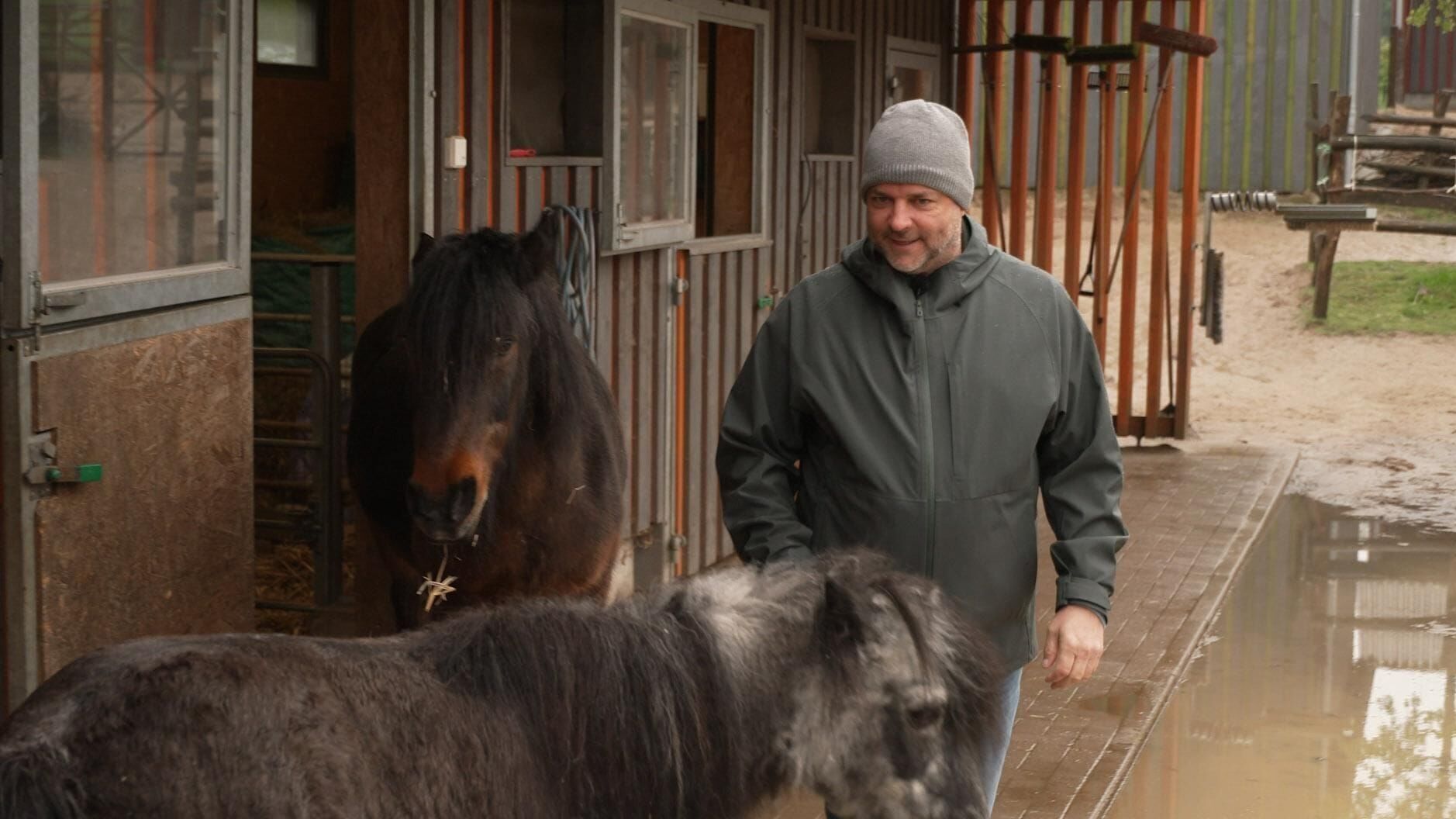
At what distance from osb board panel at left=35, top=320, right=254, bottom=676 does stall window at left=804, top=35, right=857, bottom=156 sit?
523 centimetres

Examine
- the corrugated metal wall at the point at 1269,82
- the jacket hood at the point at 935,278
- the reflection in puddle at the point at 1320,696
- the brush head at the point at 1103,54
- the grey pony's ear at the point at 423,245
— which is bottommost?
the reflection in puddle at the point at 1320,696

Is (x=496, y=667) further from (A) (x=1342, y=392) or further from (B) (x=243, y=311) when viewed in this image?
(A) (x=1342, y=392)

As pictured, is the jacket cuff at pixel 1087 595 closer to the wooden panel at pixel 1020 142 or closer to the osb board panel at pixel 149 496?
the osb board panel at pixel 149 496

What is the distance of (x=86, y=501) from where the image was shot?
3.47 m

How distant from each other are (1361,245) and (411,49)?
51.2ft

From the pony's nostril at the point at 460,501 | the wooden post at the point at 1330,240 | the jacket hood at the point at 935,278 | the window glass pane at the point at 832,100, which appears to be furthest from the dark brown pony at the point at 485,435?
the wooden post at the point at 1330,240

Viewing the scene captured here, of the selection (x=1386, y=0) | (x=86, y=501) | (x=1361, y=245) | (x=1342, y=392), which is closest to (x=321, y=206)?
(x=86, y=501)

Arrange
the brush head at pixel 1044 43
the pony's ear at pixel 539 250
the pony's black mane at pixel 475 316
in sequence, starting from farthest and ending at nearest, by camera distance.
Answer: the brush head at pixel 1044 43 → the pony's ear at pixel 539 250 → the pony's black mane at pixel 475 316

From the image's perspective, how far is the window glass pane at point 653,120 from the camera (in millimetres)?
6129

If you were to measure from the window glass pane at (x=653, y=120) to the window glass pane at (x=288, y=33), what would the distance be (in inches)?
123

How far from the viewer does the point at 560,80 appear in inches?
234

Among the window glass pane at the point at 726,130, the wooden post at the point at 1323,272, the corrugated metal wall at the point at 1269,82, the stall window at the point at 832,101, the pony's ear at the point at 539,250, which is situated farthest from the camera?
the corrugated metal wall at the point at 1269,82

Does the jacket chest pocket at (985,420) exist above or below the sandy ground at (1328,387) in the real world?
above

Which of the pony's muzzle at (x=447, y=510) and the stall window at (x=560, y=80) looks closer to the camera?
the pony's muzzle at (x=447, y=510)
